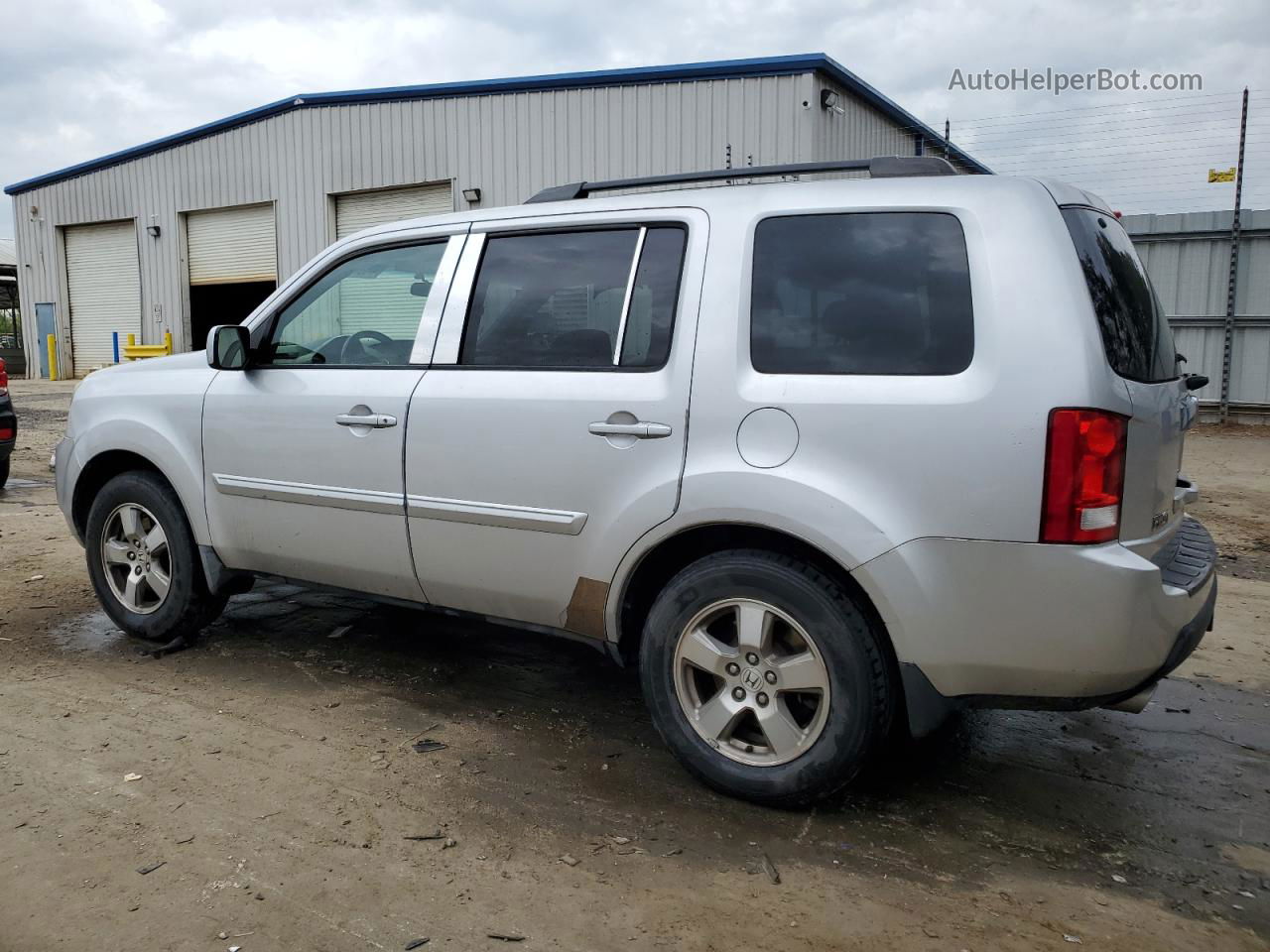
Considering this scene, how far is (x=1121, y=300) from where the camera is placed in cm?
288

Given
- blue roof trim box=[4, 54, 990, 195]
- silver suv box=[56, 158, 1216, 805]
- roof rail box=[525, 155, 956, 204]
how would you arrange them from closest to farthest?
1. silver suv box=[56, 158, 1216, 805]
2. roof rail box=[525, 155, 956, 204]
3. blue roof trim box=[4, 54, 990, 195]

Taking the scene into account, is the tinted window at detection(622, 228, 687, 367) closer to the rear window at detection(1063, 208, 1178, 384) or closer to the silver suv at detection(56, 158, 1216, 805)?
the silver suv at detection(56, 158, 1216, 805)

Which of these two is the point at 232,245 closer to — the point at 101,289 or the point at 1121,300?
the point at 101,289

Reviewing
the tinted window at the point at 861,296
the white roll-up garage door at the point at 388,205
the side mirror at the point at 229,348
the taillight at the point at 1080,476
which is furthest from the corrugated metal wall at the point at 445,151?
the taillight at the point at 1080,476

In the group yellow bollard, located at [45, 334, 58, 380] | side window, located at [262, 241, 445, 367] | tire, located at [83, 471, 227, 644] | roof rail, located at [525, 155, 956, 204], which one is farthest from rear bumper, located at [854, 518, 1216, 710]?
yellow bollard, located at [45, 334, 58, 380]

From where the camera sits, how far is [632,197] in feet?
11.4

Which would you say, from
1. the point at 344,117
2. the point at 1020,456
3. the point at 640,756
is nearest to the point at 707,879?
the point at 640,756

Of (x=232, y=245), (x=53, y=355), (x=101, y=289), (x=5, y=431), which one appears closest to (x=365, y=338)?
(x=5, y=431)

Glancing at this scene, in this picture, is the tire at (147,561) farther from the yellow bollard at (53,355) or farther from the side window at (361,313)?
the yellow bollard at (53,355)

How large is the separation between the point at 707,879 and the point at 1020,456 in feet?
4.55

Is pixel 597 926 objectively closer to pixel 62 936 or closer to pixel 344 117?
pixel 62 936

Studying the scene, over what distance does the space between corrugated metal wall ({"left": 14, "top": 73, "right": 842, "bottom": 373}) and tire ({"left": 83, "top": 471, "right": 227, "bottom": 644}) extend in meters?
11.3

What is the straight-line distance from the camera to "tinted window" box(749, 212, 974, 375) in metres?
2.78

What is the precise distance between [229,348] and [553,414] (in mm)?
1652
